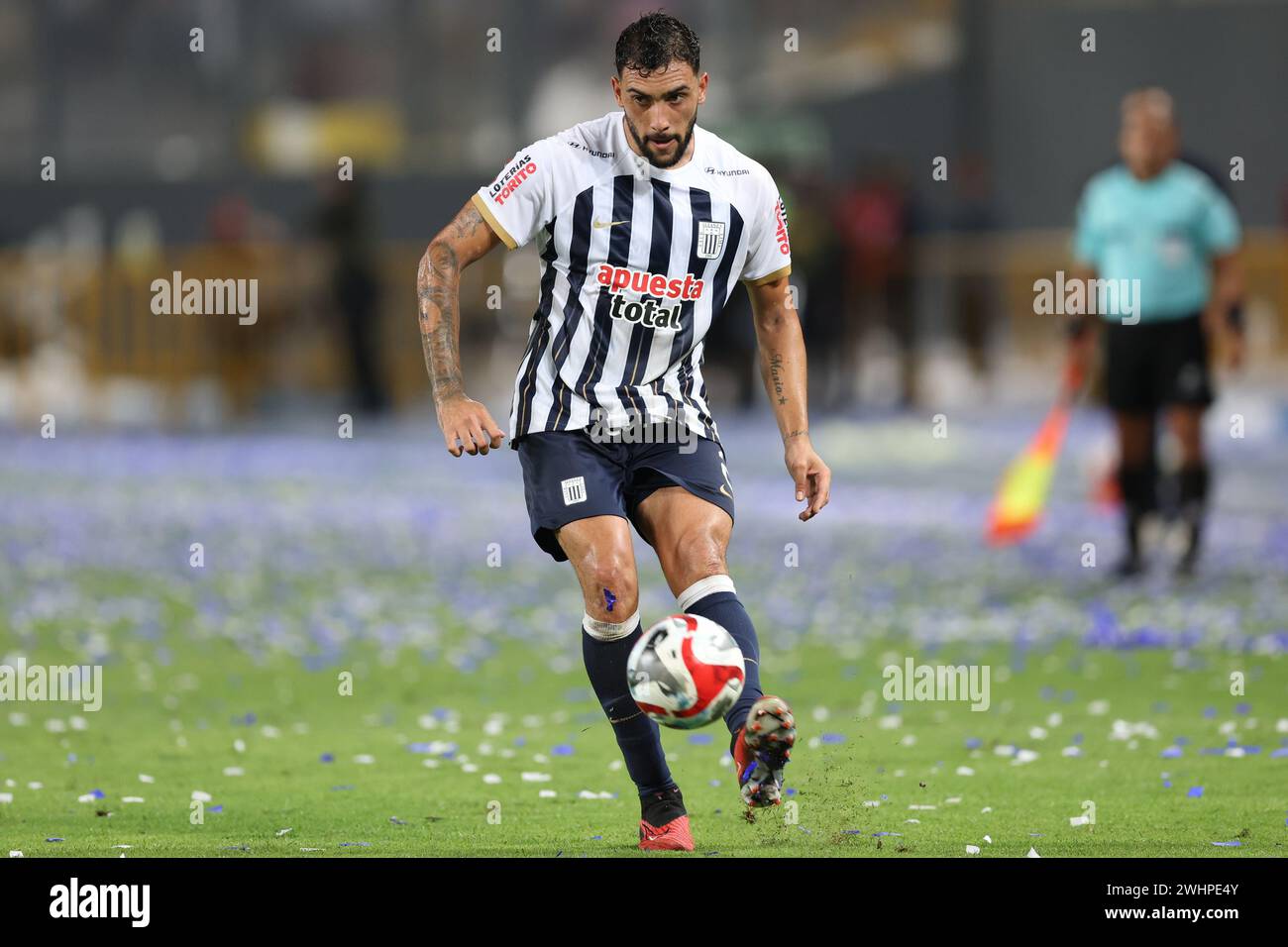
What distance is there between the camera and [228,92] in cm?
3086

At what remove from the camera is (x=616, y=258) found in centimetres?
598

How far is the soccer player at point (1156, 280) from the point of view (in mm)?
11578

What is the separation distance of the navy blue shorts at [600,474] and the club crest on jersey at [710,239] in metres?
0.51

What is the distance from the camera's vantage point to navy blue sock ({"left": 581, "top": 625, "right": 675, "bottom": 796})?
6051 millimetres

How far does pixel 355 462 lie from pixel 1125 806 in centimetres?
1433

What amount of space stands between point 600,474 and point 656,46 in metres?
1.13

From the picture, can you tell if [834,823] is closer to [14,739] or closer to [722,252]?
[722,252]

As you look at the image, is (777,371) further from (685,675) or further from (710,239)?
(685,675)

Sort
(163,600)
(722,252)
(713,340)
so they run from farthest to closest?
1. (713,340)
2. (163,600)
3. (722,252)

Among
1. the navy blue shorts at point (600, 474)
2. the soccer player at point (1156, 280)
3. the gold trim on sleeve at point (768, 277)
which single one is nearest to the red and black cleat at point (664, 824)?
the navy blue shorts at point (600, 474)

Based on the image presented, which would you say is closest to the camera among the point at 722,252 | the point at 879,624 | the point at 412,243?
the point at 722,252

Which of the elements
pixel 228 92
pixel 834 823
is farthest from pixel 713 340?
pixel 834 823

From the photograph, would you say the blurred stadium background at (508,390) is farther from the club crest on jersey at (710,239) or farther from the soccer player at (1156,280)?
the club crest on jersey at (710,239)
